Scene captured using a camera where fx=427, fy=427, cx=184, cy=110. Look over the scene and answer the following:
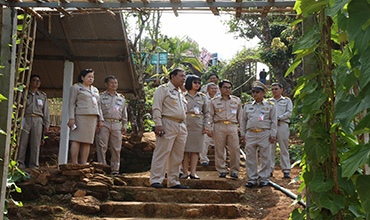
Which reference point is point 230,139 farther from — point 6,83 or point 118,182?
point 6,83

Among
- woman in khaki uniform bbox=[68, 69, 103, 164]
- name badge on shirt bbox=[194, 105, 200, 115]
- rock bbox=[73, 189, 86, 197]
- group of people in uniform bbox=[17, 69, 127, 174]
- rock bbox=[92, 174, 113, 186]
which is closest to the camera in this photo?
rock bbox=[73, 189, 86, 197]

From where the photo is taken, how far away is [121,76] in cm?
862

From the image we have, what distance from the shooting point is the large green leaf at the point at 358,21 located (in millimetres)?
1587

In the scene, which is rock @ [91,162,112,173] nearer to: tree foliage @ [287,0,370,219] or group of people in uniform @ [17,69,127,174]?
group of people in uniform @ [17,69,127,174]

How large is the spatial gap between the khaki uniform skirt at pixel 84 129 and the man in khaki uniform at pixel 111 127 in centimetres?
66

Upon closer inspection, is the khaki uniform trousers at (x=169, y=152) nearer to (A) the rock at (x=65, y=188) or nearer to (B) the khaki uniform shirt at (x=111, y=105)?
(A) the rock at (x=65, y=188)

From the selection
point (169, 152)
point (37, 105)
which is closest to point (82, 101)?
point (37, 105)

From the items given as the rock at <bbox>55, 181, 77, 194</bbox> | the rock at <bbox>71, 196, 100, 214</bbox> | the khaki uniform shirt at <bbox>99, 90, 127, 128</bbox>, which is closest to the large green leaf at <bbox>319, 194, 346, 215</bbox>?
the rock at <bbox>71, 196, 100, 214</bbox>

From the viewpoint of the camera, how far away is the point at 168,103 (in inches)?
245

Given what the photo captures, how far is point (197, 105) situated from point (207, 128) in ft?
1.51

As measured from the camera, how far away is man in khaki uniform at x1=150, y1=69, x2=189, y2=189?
6.11 meters

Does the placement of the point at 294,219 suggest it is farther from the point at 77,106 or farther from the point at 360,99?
the point at 77,106

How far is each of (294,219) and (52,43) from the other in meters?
6.67

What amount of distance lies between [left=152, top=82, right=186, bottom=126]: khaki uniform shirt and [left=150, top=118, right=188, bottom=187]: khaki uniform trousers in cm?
12
